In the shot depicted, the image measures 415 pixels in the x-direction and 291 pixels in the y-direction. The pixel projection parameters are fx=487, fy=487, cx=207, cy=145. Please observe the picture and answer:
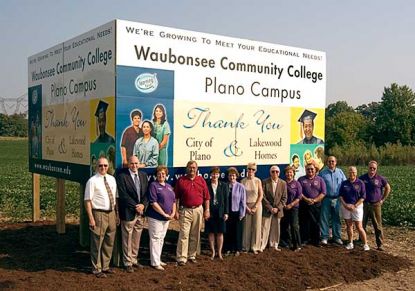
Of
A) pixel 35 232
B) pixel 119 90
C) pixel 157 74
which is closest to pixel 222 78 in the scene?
pixel 157 74

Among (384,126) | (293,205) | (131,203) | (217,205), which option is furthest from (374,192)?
(384,126)

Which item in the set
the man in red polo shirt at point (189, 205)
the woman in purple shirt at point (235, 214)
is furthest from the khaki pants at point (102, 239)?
the woman in purple shirt at point (235, 214)

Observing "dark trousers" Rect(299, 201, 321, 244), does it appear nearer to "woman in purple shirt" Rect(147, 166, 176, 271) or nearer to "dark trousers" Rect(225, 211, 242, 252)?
"dark trousers" Rect(225, 211, 242, 252)

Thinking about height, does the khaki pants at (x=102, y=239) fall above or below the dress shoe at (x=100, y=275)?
above

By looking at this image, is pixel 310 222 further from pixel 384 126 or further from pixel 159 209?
pixel 384 126

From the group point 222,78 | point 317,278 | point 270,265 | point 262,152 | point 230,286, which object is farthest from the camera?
point 262,152

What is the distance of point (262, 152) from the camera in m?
10.4

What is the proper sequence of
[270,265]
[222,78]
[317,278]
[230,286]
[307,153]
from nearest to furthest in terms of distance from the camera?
1. [230,286]
2. [317,278]
3. [270,265]
4. [222,78]
5. [307,153]

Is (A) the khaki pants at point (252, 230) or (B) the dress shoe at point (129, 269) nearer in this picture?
(B) the dress shoe at point (129, 269)

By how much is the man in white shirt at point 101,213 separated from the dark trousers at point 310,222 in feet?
14.0

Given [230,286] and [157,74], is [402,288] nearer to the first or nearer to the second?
[230,286]

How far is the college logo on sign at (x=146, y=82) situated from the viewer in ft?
27.5

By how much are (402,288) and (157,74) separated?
17.8 feet

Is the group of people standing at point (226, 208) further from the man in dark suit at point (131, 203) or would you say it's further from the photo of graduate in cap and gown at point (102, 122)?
the photo of graduate in cap and gown at point (102, 122)
